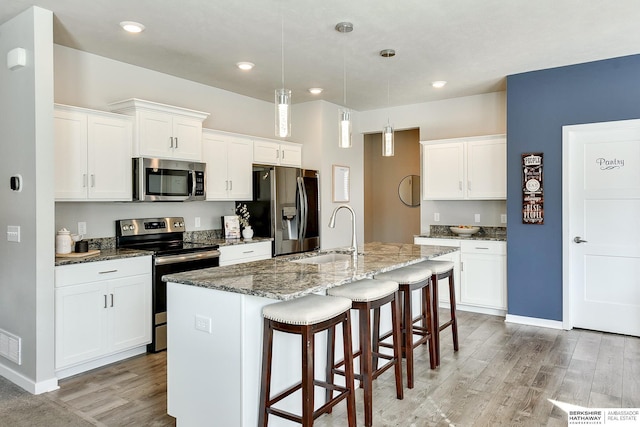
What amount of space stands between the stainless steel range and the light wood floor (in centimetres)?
31

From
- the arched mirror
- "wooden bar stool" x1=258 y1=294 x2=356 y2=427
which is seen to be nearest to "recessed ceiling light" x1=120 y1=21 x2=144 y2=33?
"wooden bar stool" x1=258 y1=294 x2=356 y2=427

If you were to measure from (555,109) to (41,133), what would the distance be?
4574 millimetres

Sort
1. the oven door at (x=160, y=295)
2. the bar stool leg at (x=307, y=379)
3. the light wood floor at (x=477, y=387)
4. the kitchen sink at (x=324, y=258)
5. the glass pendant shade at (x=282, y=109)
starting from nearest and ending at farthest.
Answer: the bar stool leg at (x=307, y=379)
the glass pendant shade at (x=282, y=109)
the light wood floor at (x=477, y=387)
the kitchen sink at (x=324, y=258)
the oven door at (x=160, y=295)

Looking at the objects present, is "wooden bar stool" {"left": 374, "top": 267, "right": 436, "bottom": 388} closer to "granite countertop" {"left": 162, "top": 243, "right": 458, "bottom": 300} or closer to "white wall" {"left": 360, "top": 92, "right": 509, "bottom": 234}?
"granite countertop" {"left": 162, "top": 243, "right": 458, "bottom": 300}

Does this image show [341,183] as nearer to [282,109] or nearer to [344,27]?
[344,27]

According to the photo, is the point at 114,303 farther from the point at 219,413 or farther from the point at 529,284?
the point at 529,284

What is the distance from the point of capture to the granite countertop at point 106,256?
127 inches

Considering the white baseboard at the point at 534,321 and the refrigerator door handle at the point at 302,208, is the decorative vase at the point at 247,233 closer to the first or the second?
the refrigerator door handle at the point at 302,208

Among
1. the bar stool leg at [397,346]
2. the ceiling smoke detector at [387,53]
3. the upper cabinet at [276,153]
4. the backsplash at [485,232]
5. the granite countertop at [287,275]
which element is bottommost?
the bar stool leg at [397,346]

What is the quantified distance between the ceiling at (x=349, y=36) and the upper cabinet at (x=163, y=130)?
1.58 feet

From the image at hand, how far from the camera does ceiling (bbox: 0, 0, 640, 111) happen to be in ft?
9.91

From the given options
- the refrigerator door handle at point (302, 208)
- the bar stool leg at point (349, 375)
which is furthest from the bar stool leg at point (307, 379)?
the refrigerator door handle at point (302, 208)

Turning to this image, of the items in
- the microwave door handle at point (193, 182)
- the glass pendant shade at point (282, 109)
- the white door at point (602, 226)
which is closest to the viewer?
the glass pendant shade at point (282, 109)

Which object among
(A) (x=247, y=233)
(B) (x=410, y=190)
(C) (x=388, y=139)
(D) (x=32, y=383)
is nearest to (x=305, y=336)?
(C) (x=388, y=139)
